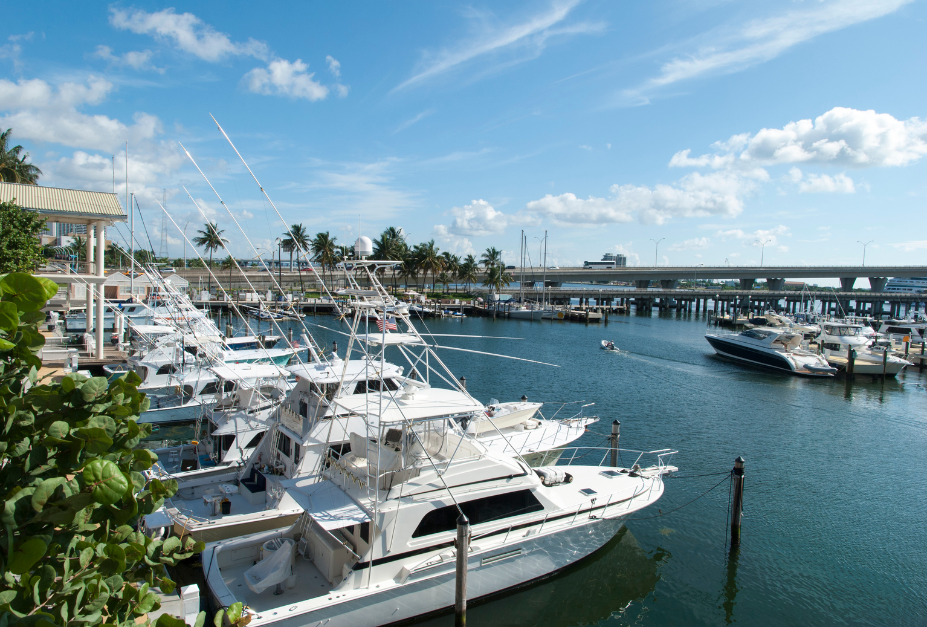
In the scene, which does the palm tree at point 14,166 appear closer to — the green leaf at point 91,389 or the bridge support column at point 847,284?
the green leaf at point 91,389

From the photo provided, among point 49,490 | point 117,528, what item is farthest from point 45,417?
point 117,528

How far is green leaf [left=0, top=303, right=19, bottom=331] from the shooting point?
3.08 metres

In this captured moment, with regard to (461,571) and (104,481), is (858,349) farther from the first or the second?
(104,481)

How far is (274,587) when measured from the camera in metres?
10.7

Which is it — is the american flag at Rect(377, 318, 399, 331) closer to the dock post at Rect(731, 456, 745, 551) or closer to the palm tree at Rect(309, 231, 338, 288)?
the dock post at Rect(731, 456, 745, 551)

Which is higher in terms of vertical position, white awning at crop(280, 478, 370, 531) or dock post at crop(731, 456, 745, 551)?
white awning at crop(280, 478, 370, 531)

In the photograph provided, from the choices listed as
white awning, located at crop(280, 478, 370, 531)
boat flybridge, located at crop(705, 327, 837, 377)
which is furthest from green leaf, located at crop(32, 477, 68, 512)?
boat flybridge, located at crop(705, 327, 837, 377)

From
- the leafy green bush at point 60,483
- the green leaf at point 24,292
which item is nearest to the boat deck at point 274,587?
the leafy green bush at point 60,483

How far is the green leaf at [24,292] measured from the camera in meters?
3.25

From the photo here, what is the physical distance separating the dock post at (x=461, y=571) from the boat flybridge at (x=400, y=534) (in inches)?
21.0

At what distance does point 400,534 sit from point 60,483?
8.41 metres

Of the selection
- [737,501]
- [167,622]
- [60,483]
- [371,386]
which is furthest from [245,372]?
[60,483]

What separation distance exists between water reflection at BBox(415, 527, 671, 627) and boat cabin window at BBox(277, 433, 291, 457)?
6.10m

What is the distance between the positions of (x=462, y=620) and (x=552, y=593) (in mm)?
3137
